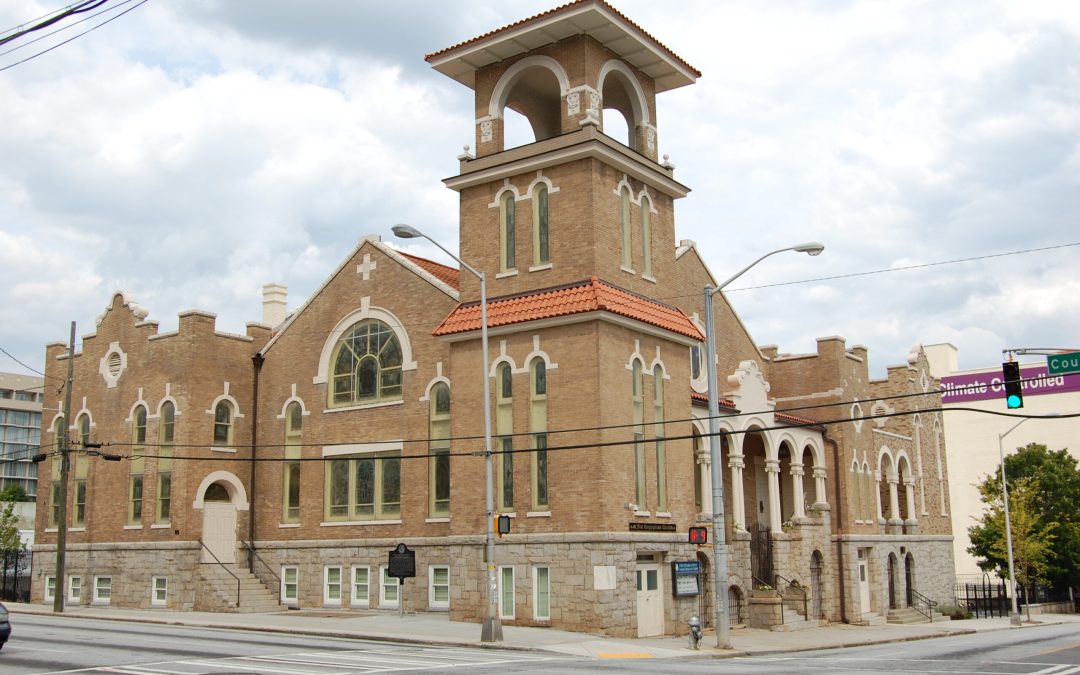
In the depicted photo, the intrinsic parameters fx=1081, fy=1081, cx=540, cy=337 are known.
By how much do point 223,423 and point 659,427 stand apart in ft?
53.3

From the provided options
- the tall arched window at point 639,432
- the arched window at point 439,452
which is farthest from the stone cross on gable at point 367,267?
the tall arched window at point 639,432

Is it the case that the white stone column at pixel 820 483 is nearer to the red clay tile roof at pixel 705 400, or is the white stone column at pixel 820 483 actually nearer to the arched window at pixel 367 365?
the red clay tile roof at pixel 705 400

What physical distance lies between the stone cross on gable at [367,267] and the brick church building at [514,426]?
61mm

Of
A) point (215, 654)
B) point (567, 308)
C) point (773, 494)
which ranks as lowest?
point (215, 654)

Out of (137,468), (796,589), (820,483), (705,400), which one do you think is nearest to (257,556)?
(137,468)

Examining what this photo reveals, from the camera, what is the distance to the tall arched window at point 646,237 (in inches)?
1291

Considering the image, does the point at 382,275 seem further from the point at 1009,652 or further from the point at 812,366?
the point at 1009,652

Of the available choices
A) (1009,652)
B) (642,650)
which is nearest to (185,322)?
(642,650)

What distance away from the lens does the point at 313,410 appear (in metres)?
37.1

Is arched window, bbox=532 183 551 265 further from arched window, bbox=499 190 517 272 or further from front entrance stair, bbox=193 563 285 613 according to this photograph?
front entrance stair, bbox=193 563 285 613

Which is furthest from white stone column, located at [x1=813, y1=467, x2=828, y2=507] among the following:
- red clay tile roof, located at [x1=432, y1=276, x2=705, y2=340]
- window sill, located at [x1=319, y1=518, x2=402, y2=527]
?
window sill, located at [x1=319, y1=518, x2=402, y2=527]

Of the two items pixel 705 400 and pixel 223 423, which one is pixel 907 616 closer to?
pixel 705 400

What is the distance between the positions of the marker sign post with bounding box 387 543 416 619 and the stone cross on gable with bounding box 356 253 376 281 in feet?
31.2

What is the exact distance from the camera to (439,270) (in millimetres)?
37344
